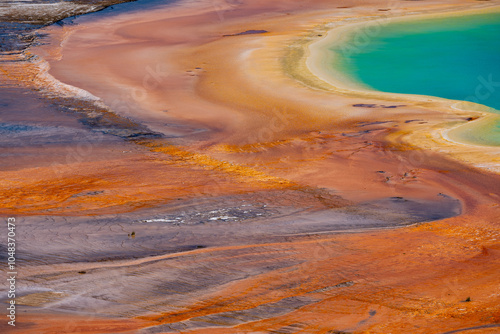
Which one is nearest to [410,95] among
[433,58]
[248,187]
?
[433,58]

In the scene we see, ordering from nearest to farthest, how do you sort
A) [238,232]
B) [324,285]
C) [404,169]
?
[324,285] → [238,232] → [404,169]

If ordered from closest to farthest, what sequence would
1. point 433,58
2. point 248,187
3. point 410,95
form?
point 248,187 < point 410,95 < point 433,58

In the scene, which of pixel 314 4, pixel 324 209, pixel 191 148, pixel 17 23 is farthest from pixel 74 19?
pixel 324 209

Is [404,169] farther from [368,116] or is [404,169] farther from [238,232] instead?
[238,232]

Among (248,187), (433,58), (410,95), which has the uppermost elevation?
(433,58)

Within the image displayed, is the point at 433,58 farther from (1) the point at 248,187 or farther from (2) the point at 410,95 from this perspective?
(1) the point at 248,187

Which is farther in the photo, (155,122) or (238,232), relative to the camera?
(155,122)

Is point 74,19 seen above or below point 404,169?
above
